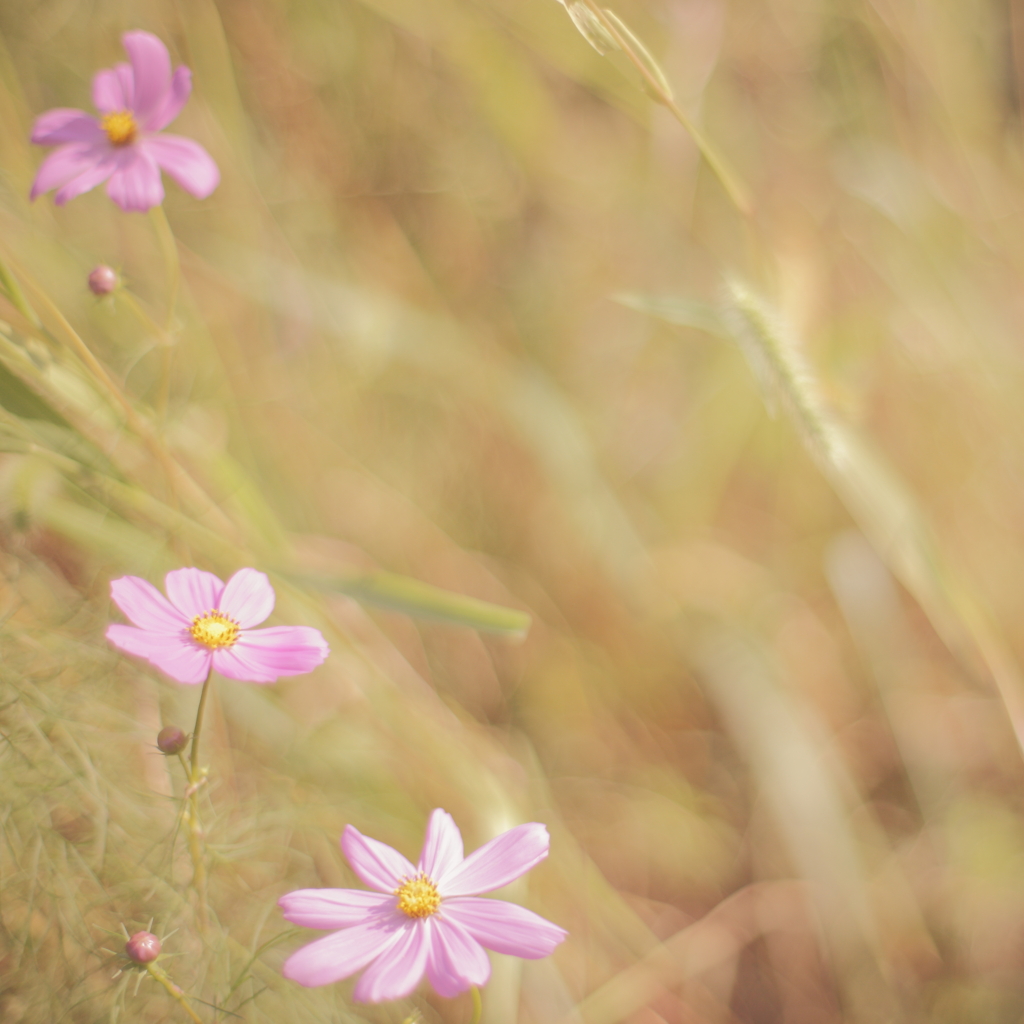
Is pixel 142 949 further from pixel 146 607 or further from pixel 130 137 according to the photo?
pixel 130 137

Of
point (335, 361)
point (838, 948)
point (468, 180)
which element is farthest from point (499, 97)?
point (838, 948)

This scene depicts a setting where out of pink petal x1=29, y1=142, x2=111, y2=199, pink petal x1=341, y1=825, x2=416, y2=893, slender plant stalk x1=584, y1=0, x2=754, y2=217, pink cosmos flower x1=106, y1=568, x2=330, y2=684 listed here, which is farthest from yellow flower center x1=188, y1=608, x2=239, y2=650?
slender plant stalk x1=584, y1=0, x2=754, y2=217

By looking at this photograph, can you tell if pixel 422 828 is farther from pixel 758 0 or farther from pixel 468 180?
pixel 758 0

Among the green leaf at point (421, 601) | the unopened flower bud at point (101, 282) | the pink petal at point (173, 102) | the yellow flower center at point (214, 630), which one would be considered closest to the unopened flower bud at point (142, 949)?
the yellow flower center at point (214, 630)

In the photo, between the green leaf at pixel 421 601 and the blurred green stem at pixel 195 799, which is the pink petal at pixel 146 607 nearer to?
the blurred green stem at pixel 195 799

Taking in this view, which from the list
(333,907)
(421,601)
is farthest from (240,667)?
(421,601)
